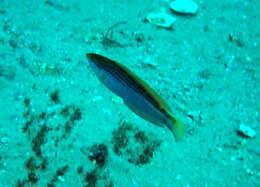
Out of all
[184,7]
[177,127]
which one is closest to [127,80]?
[177,127]

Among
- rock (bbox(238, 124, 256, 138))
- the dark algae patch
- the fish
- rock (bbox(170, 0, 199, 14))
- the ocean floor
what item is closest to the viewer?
the fish

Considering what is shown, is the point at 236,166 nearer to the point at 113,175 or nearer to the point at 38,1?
the point at 113,175

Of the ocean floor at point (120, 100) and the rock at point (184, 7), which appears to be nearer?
the ocean floor at point (120, 100)

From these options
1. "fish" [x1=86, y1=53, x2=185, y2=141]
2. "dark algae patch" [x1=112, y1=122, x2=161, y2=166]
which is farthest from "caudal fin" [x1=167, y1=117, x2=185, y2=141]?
"dark algae patch" [x1=112, y1=122, x2=161, y2=166]

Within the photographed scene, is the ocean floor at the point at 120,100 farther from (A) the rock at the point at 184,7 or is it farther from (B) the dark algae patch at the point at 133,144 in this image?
(A) the rock at the point at 184,7

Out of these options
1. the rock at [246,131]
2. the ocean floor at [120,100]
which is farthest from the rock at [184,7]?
the rock at [246,131]

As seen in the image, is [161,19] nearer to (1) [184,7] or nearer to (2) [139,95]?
(1) [184,7]

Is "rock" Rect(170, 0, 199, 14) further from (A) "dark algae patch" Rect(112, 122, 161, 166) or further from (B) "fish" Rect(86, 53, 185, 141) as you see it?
(B) "fish" Rect(86, 53, 185, 141)
